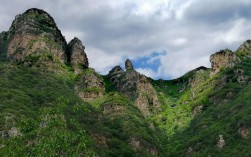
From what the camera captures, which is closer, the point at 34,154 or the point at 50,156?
the point at 50,156

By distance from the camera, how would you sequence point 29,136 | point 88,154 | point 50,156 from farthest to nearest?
point 29,136, point 88,154, point 50,156

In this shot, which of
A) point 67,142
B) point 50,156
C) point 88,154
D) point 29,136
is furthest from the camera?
point 29,136

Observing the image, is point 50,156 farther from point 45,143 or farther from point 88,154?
point 88,154

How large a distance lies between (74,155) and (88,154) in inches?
549

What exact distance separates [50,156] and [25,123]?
24.9 metres

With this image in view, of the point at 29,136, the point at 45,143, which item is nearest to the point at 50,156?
the point at 45,143

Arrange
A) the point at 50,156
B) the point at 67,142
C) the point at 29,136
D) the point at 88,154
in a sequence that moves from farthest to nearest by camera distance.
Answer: the point at 29,136 → the point at 88,154 → the point at 67,142 → the point at 50,156

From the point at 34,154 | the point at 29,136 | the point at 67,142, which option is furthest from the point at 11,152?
the point at 29,136

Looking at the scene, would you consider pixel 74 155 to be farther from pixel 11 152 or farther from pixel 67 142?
pixel 11 152

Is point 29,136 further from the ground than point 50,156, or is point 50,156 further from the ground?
point 29,136

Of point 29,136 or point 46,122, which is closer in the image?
point 46,122

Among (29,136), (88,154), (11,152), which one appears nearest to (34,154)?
(11,152)

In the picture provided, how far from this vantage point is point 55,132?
130m

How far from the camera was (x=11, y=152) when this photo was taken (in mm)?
130875
